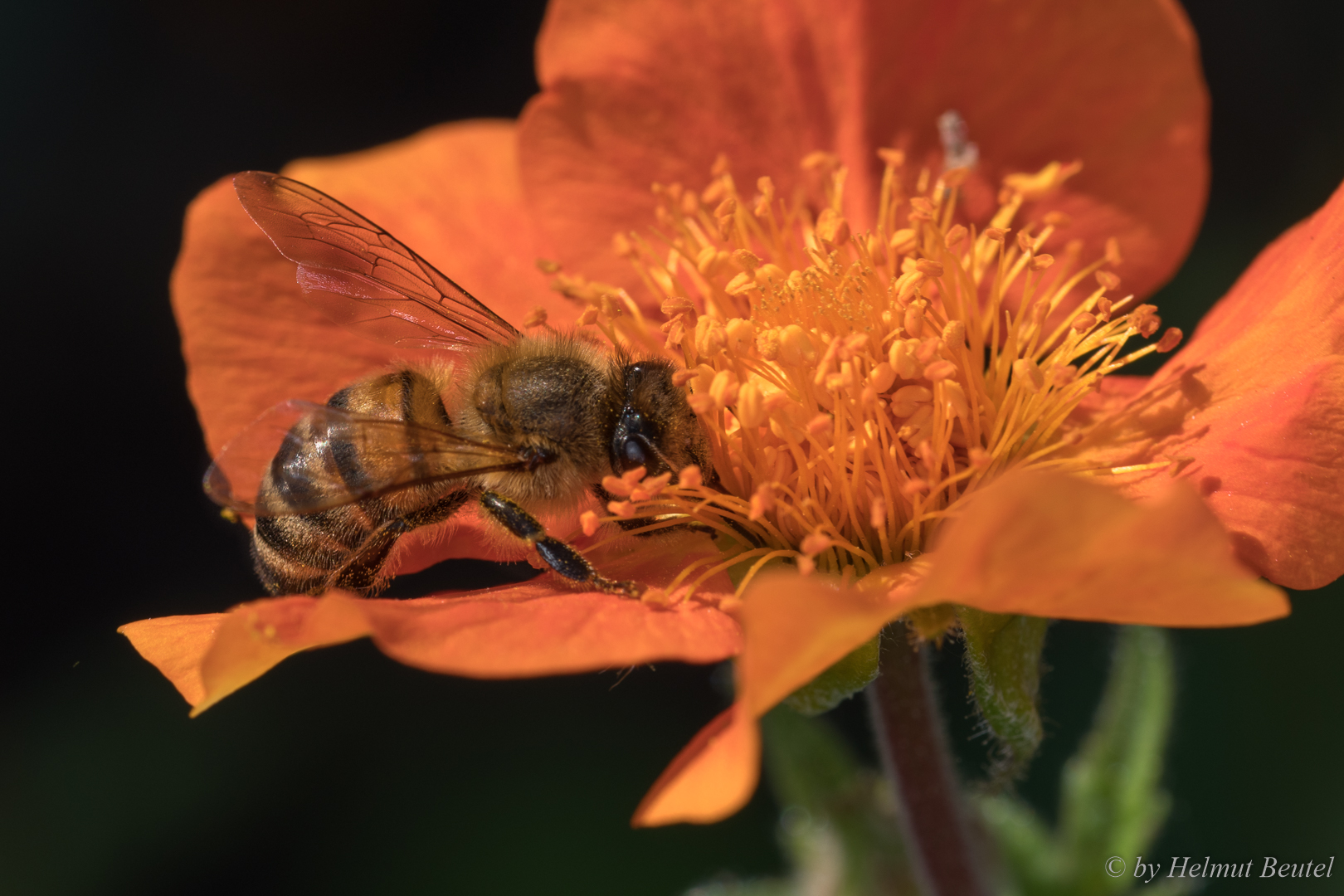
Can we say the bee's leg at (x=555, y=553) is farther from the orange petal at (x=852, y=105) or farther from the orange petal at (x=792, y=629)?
the orange petal at (x=852, y=105)

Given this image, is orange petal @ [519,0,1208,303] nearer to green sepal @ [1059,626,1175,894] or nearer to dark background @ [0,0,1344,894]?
green sepal @ [1059,626,1175,894]

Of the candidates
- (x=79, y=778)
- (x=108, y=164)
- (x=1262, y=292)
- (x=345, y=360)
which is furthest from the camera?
(x=108, y=164)

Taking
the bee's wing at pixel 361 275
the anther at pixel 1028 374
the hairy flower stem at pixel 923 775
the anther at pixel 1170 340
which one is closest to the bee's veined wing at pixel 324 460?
the bee's wing at pixel 361 275

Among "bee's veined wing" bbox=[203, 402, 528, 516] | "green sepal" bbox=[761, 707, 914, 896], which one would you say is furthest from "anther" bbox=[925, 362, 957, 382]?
"green sepal" bbox=[761, 707, 914, 896]

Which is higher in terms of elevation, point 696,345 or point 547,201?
point 547,201

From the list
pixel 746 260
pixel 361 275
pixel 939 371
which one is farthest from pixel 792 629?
pixel 361 275

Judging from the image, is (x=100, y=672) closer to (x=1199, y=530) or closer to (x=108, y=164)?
(x=108, y=164)

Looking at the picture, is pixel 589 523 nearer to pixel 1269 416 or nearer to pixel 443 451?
pixel 443 451

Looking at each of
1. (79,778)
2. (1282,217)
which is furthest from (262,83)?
(1282,217)
